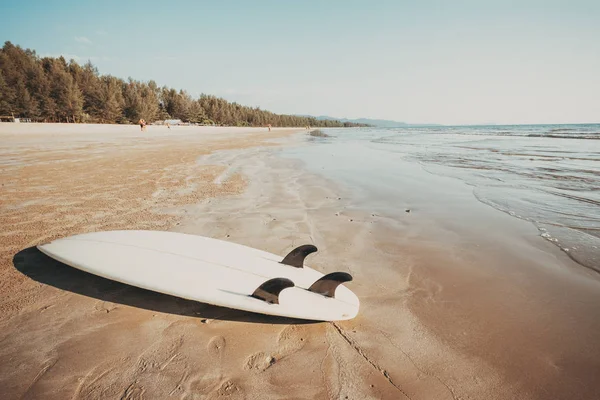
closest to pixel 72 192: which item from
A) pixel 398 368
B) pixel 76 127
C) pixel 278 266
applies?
pixel 278 266

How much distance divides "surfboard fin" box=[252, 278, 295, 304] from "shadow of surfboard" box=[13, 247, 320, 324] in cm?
20

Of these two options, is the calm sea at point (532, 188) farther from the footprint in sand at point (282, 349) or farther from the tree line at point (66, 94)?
the tree line at point (66, 94)

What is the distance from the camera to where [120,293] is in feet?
8.90

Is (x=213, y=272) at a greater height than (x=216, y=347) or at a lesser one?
greater

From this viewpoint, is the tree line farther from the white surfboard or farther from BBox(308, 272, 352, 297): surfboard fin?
BBox(308, 272, 352, 297): surfboard fin

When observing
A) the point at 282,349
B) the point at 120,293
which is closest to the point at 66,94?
the point at 120,293

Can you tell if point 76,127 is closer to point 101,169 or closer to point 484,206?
point 101,169

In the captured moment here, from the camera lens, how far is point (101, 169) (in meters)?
8.98

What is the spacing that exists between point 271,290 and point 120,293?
1533mm

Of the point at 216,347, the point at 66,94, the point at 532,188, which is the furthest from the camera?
the point at 66,94

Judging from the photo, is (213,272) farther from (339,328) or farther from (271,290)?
(339,328)

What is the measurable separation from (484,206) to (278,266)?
470 cm

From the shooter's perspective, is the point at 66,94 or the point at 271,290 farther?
the point at 66,94

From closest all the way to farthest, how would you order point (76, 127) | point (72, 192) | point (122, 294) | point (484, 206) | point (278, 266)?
1. point (122, 294)
2. point (278, 266)
3. point (484, 206)
4. point (72, 192)
5. point (76, 127)
